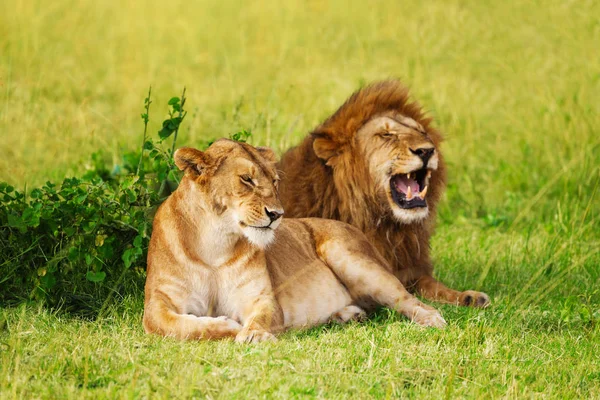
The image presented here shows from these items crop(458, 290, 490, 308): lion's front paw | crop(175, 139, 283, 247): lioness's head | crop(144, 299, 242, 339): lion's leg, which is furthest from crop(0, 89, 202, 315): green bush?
crop(458, 290, 490, 308): lion's front paw

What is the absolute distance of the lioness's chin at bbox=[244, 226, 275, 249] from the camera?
14.9 ft

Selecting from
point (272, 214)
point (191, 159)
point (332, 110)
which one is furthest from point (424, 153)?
point (332, 110)

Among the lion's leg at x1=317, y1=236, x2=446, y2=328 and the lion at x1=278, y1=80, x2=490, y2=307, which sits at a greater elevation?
the lion at x1=278, y1=80, x2=490, y2=307

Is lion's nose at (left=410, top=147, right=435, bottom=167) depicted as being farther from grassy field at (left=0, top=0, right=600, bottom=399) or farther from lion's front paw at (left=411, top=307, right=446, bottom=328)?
lion's front paw at (left=411, top=307, right=446, bottom=328)

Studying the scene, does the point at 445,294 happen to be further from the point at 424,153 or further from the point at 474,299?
the point at 424,153

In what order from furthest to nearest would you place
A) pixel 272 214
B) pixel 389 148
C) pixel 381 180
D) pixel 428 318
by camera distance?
pixel 381 180 < pixel 389 148 < pixel 428 318 < pixel 272 214

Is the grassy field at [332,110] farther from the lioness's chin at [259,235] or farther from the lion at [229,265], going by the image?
the lioness's chin at [259,235]

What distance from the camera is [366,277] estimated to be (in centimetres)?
532

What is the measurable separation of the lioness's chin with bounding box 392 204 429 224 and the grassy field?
0.56 meters

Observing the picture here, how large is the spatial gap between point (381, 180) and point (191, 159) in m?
1.60

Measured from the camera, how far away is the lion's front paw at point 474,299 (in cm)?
572

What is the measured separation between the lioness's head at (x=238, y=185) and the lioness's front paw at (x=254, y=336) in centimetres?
37

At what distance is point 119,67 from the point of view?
38.6 feet

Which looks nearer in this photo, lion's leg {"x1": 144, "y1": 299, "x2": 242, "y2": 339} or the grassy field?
the grassy field
